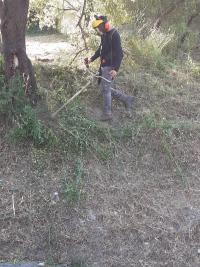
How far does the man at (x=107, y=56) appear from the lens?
6087 millimetres

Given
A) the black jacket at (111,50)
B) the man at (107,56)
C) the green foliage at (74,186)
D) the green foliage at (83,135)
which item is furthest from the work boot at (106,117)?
the green foliage at (74,186)

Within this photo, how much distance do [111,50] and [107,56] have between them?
10 centimetres

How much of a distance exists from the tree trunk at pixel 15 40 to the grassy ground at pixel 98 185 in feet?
1.28

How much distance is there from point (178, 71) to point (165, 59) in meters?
0.46

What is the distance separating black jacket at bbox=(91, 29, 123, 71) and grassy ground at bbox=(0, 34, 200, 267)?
2.26ft

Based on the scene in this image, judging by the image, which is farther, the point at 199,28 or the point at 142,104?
the point at 199,28

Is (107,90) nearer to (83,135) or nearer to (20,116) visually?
(83,135)

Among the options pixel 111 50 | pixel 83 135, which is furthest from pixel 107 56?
pixel 83 135

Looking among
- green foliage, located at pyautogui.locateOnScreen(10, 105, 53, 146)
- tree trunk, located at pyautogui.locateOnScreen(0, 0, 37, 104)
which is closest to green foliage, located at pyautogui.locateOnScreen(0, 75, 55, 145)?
green foliage, located at pyautogui.locateOnScreen(10, 105, 53, 146)

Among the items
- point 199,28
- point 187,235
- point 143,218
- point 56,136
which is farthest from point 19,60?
point 199,28

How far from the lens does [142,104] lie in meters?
6.95

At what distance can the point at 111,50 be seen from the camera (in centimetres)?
623

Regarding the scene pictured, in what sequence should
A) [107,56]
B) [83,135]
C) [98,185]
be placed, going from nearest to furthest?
[98,185]
[83,135]
[107,56]

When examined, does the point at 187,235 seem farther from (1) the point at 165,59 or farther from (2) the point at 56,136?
(1) the point at 165,59
